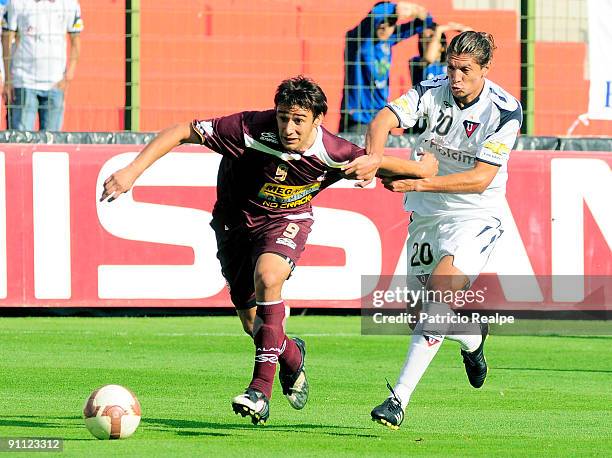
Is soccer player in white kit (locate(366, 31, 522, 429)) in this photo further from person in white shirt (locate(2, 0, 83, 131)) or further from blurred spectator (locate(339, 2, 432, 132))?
person in white shirt (locate(2, 0, 83, 131))

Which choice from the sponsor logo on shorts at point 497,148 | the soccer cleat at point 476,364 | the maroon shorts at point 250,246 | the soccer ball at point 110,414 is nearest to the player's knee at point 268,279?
the maroon shorts at point 250,246

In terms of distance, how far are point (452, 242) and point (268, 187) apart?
121cm

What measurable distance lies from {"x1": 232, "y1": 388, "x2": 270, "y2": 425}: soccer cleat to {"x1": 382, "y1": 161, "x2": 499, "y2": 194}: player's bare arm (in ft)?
4.22

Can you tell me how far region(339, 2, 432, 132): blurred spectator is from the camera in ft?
45.2

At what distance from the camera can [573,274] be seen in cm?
1318

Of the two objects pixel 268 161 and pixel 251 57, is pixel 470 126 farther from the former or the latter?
pixel 251 57

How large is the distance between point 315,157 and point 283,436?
1517 millimetres

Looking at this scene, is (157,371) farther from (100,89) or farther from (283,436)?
(100,89)

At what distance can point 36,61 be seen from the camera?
43.8 feet

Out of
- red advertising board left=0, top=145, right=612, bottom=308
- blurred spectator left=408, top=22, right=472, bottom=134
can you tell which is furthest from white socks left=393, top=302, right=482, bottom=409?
blurred spectator left=408, top=22, right=472, bottom=134

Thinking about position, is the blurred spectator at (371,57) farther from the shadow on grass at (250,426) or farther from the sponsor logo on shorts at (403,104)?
the shadow on grass at (250,426)

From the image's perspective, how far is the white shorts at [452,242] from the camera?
7898mm

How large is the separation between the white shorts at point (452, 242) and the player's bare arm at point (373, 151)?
0.76m

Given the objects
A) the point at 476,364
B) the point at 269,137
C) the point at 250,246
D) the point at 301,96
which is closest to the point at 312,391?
the point at 476,364
